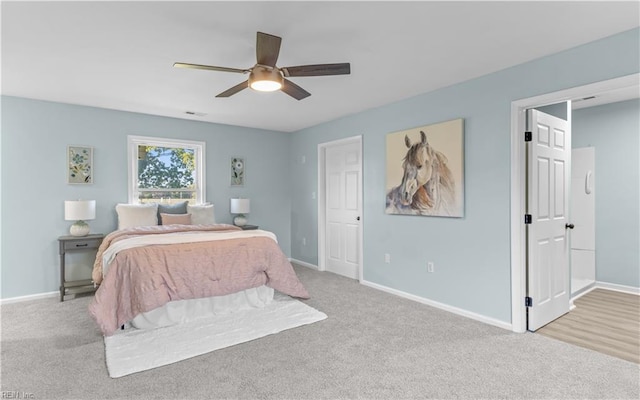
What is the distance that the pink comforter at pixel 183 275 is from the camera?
2.96m

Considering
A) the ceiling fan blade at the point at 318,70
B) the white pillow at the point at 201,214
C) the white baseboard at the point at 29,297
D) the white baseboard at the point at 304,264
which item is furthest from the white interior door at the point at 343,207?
the white baseboard at the point at 29,297

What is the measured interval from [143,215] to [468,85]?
4.28 m

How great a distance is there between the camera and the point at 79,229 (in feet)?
13.8

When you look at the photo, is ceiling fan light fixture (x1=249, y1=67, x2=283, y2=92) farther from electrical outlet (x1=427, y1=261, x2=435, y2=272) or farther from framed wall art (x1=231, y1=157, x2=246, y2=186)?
framed wall art (x1=231, y1=157, x2=246, y2=186)

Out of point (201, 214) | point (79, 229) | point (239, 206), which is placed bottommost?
point (79, 229)

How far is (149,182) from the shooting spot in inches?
200

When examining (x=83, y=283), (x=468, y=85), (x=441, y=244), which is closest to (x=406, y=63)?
(x=468, y=85)

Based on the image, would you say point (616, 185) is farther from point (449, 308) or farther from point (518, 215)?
point (449, 308)

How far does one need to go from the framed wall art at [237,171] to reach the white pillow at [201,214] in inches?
30.4

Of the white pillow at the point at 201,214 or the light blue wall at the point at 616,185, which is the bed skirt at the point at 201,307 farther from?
the light blue wall at the point at 616,185

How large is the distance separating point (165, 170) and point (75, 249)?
165 centimetres

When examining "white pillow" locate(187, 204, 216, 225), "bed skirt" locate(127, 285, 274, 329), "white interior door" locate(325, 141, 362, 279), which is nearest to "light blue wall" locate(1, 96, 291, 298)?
"white pillow" locate(187, 204, 216, 225)

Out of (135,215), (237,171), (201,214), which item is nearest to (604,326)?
(201,214)

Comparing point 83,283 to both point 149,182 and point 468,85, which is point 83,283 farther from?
point 468,85
